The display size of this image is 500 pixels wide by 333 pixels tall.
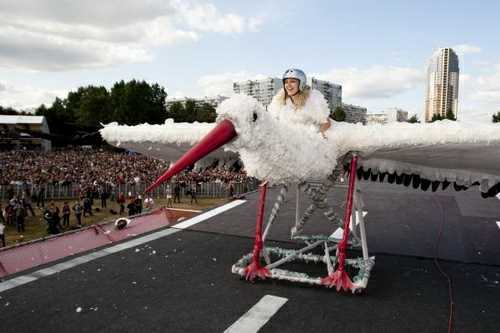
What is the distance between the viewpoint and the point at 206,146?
4543 millimetres

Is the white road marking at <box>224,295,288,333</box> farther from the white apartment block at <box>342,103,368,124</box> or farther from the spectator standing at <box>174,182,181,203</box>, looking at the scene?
the white apartment block at <box>342,103,368,124</box>

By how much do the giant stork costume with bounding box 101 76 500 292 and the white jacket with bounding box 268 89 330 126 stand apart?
0.55 ft

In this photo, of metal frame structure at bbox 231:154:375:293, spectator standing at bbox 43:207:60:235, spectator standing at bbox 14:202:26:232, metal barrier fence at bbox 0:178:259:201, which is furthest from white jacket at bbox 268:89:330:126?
metal barrier fence at bbox 0:178:259:201

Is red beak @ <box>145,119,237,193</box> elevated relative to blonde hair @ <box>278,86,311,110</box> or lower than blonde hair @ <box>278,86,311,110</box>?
lower

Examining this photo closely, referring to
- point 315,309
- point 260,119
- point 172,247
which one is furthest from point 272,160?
point 172,247

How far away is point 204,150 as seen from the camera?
4547 mm

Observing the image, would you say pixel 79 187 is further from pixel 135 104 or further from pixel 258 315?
pixel 135 104

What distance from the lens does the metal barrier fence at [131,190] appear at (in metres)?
21.7

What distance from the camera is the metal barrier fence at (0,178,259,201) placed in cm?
2166

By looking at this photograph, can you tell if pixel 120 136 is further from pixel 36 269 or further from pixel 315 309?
Answer: pixel 315 309

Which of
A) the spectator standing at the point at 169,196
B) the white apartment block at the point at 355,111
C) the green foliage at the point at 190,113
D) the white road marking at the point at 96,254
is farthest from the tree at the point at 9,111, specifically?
the white apartment block at the point at 355,111

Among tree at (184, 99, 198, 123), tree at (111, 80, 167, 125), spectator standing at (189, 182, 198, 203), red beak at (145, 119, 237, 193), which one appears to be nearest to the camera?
red beak at (145, 119, 237, 193)

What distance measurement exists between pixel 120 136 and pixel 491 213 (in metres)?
13.1

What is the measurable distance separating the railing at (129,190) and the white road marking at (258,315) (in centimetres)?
1804
